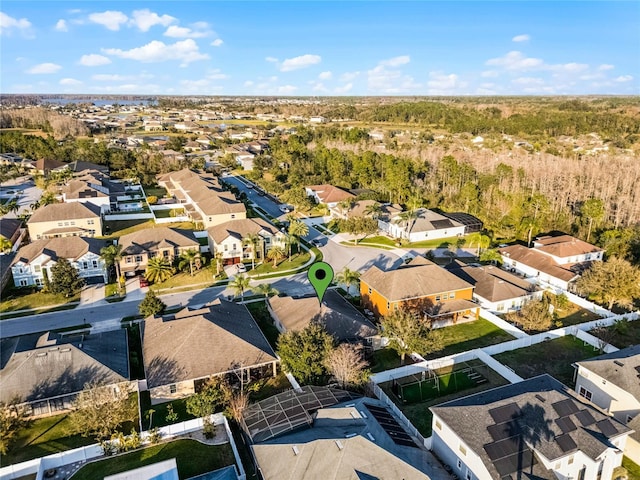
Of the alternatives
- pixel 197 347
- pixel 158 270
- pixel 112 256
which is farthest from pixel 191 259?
pixel 197 347

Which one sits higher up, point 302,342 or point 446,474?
point 302,342

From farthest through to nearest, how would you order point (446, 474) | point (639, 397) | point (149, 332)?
1. point (149, 332)
2. point (639, 397)
3. point (446, 474)

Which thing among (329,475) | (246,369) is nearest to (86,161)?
(246,369)

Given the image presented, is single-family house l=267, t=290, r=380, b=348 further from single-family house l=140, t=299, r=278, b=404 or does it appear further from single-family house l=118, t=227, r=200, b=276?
single-family house l=118, t=227, r=200, b=276

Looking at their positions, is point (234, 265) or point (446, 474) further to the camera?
point (234, 265)

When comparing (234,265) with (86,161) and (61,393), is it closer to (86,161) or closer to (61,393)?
(61,393)

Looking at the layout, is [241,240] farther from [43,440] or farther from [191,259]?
[43,440]

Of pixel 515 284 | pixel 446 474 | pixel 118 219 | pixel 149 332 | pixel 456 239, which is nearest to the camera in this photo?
pixel 446 474
